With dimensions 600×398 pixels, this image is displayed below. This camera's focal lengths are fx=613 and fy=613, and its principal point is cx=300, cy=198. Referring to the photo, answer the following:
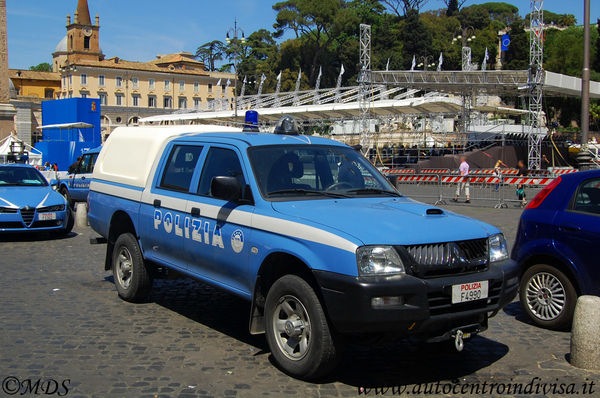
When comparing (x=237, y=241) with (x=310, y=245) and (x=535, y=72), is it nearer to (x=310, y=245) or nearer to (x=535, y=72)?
(x=310, y=245)

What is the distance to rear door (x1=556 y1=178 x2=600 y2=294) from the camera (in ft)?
19.7

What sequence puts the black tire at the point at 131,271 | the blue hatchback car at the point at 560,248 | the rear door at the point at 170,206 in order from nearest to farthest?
the blue hatchback car at the point at 560,248, the rear door at the point at 170,206, the black tire at the point at 131,271

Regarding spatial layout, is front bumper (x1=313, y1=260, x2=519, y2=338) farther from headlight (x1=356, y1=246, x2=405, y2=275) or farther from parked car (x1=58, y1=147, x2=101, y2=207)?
parked car (x1=58, y1=147, x2=101, y2=207)

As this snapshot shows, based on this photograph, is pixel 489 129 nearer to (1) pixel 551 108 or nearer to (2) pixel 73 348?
(1) pixel 551 108

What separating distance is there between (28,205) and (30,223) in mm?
379

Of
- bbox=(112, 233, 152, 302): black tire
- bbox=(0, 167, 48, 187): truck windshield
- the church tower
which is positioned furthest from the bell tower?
bbox=(112, 233, 152, 302): black tire

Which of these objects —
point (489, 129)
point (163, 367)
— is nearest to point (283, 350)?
point (163, 367)

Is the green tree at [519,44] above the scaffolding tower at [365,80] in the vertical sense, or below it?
above

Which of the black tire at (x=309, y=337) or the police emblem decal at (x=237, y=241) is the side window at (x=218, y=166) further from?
the black tire at (x=309, y=337)

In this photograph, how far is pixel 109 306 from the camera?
7.38 m

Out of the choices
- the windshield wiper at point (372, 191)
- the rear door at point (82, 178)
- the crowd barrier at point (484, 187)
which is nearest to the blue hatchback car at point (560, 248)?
the windshield wiper at point (372, 191)

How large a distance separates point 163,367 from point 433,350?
2.51 meters

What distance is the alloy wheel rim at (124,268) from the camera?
7.54 meters

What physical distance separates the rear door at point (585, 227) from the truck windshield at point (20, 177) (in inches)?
449
